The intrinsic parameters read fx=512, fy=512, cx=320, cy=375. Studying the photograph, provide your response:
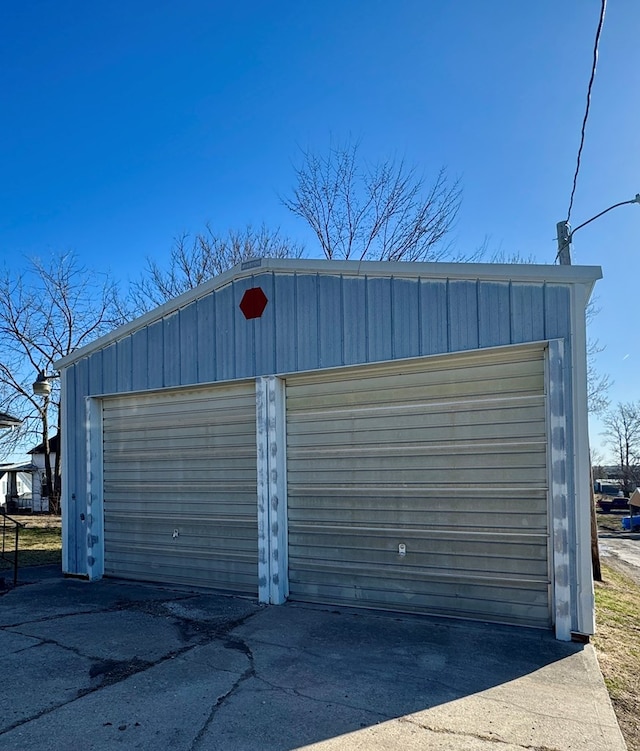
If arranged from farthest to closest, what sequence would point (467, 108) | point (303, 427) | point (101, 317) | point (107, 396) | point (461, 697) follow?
point (101, 317)
point (467, 108)
point (107, 396)
point (303, 427)
point (461, 697)

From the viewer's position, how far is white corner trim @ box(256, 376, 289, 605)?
5.89 metres

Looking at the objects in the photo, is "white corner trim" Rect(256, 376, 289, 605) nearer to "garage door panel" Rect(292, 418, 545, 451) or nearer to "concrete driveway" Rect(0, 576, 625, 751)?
"garage door panel" Rect(292, 418, 545, 451)

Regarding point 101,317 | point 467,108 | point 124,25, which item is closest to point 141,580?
point 124,25

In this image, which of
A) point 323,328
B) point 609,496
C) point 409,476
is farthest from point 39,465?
point 609,496

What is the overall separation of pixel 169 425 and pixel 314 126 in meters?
8.92

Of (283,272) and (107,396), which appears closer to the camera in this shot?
(283,272)

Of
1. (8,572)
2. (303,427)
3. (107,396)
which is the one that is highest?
(107,396)

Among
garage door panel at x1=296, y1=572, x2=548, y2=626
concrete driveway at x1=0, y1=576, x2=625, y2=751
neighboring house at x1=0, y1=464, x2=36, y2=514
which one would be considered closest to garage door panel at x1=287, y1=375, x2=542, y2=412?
garage door panel at x1=296, y1=572, x2=548, y2=626

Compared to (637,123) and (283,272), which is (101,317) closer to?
(283,272)

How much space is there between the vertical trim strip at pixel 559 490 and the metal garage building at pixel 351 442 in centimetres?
1

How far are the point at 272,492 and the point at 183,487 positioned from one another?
1549mm

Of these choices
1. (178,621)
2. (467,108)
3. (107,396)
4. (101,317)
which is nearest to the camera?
(178,621)

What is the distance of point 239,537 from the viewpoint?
20.7ft

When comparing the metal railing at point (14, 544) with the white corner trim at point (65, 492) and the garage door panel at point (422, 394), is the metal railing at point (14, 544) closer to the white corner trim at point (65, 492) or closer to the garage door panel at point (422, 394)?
the white corner trim at point (65, 492)
